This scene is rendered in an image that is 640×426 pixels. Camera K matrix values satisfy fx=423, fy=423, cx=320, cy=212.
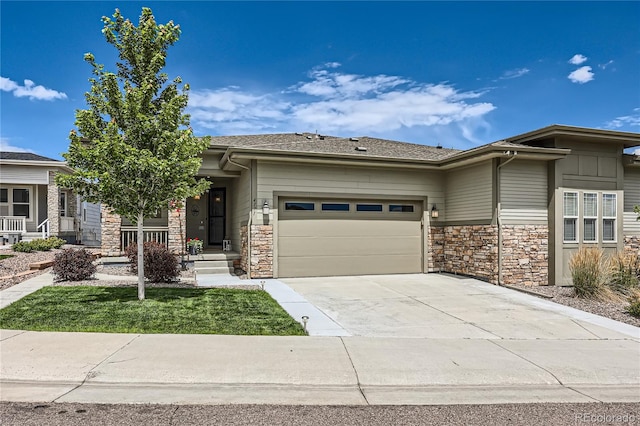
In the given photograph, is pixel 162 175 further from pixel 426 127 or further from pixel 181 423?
pixel 426 127

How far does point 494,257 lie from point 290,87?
41.1ft

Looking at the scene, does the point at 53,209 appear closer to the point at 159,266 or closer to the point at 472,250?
the point at 159,266

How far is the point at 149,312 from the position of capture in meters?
7.85

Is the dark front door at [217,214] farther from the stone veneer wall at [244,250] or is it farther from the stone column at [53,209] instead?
the stone column at [53,209]

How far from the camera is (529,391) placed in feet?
15.8

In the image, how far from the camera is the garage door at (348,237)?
507 inches

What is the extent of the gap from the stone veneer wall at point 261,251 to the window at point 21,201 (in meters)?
14.6

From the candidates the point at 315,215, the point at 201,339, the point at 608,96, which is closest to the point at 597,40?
the point at 608,96

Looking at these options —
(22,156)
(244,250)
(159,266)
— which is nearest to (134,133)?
(159,266)

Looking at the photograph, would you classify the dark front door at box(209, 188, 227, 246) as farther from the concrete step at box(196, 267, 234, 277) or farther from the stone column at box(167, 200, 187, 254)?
the concrete step at box(196, 267, 234, 277)

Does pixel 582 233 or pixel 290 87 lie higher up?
pixel 290 87

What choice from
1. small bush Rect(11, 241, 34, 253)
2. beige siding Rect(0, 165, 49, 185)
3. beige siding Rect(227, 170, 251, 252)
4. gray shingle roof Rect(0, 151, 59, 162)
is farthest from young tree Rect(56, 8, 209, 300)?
gray shingle roof Rect(0, 151, 59, 162)

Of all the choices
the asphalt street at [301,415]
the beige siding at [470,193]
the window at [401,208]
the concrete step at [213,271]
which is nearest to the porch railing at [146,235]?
the concrete step at [213,271]

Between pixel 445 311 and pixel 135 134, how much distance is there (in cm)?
736
